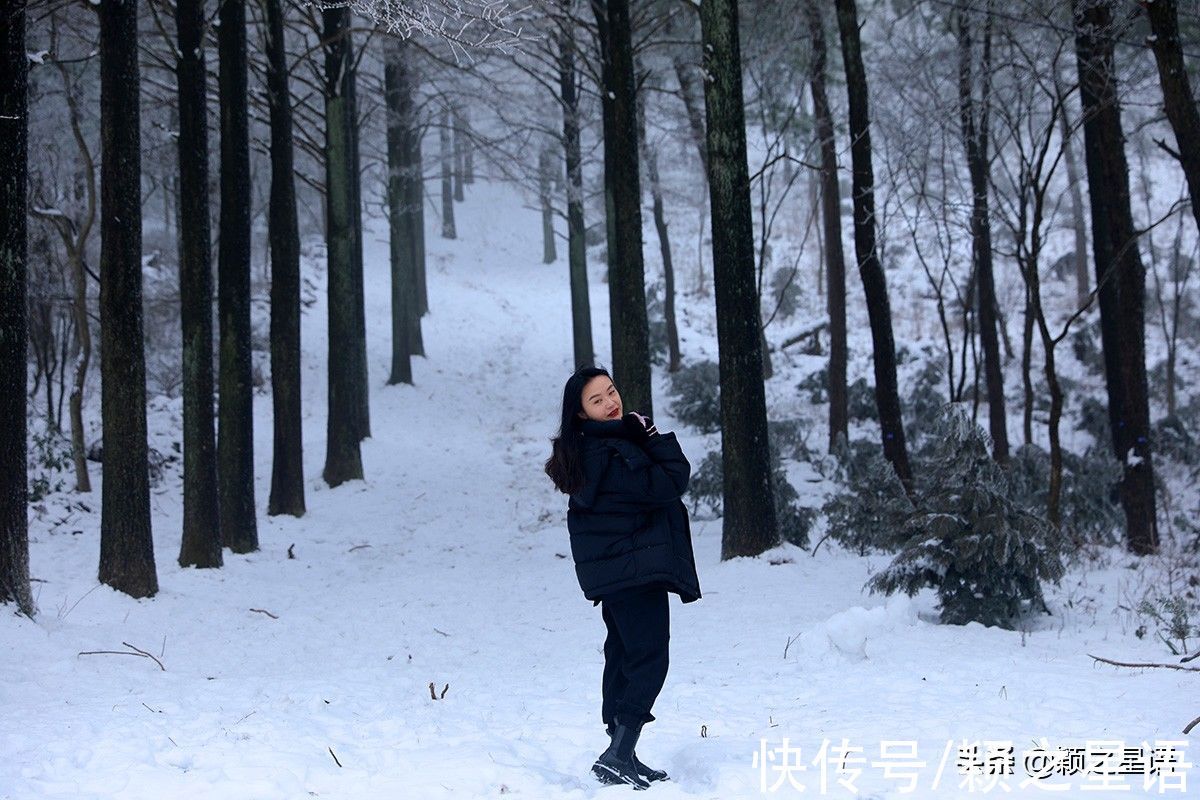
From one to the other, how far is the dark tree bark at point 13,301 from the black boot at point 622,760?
5.30 meters

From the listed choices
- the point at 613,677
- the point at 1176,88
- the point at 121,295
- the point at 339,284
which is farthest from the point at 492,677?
the point at 339,284

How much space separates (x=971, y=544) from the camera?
7.40 metres

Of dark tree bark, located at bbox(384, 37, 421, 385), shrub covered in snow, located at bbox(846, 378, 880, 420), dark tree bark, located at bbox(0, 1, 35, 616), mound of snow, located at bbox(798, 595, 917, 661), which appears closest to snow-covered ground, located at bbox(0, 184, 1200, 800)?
mound of snow, located at bbox(798, 595, 917, 661)

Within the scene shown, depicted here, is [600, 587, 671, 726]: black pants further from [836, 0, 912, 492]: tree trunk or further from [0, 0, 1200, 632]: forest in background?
[836, 0, 912, 492]: tree trunk

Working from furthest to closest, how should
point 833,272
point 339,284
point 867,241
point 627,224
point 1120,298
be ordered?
point 833,272
point 339,284
point 1120,298
point 867,241
point 627,224

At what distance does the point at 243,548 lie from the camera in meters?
11.8

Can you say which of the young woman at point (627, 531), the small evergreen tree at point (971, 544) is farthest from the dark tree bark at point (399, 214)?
the young woman at point (627, 531)

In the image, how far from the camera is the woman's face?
4246 mm

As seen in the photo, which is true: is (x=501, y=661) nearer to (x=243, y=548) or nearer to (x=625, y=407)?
(x=625, y=407)

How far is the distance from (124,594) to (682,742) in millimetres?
6069

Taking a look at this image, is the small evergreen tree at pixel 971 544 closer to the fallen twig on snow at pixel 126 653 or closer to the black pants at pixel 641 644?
the black pants at pixel 641 644

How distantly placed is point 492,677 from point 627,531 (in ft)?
10.6

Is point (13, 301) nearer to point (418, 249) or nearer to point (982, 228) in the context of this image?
point (982, 228)

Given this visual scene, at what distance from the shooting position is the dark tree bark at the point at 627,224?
37.0 ft
